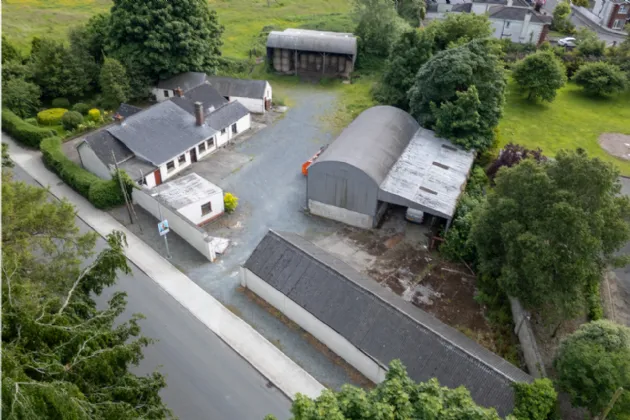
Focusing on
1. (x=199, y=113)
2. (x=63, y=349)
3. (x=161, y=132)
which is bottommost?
(x=161, y=132)

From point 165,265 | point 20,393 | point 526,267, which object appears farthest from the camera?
point 165,265

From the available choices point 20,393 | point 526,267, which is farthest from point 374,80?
point 20,393

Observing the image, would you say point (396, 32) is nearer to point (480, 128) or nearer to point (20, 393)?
point (480, 128)

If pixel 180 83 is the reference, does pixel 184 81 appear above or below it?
above

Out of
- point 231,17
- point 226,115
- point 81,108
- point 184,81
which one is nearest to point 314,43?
point 184,81

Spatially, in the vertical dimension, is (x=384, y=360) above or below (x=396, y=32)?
below

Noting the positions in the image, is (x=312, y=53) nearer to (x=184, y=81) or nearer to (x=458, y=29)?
(x=184, y=81)

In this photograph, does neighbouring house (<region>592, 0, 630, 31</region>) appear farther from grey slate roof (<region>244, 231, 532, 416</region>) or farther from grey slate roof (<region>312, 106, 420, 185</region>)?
grey slate roof (<region>244, 231, 532, 416</region>)

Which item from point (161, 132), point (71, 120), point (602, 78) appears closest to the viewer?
point (161, 132)
